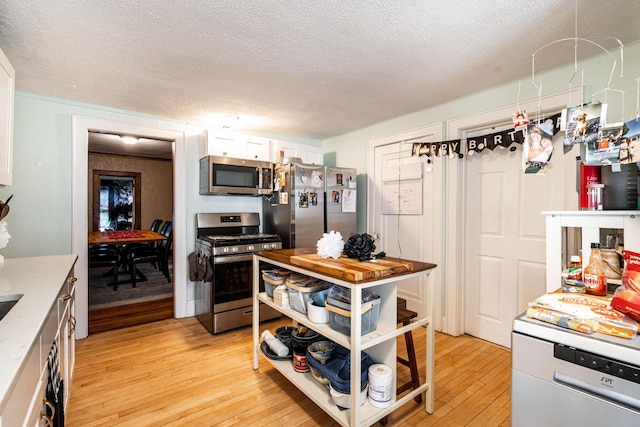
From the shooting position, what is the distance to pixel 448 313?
2.93 metres

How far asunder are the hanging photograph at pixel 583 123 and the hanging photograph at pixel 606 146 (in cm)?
2

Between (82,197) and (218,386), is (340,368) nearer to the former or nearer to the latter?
(218,386)

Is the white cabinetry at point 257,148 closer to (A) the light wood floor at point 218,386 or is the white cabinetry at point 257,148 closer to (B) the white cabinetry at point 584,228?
(A) the light wood floor at point 218,386

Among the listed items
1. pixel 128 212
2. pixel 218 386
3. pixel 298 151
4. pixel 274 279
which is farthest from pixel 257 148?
pixel 128 212

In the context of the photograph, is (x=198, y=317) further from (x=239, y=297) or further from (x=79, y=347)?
(x=79, y=347)

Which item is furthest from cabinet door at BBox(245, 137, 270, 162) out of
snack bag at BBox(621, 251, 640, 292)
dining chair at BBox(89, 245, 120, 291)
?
snack bag at BBox(621, 251, 640, 292)

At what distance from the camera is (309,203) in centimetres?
335

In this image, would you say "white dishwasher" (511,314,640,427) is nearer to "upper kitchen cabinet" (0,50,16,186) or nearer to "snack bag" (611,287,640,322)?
"snack bag" (611,287,640,322)

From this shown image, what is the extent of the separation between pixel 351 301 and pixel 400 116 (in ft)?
8.24

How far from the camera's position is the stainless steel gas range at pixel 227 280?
2.99m

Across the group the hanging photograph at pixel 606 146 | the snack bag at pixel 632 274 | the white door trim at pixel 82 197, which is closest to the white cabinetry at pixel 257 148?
the white door trim at pixel 82 197

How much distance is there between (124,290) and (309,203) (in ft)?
10.3

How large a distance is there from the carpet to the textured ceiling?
2.49m

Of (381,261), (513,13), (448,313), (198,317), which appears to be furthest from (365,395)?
(198,317)
